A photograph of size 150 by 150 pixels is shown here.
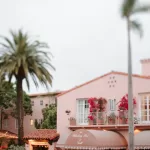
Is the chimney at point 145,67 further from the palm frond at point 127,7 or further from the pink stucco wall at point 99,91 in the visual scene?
the palm frond at point 127,7

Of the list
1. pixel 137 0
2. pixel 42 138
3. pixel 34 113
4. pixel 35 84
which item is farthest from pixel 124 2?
pixel 34 113

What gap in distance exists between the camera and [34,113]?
67500 millimetres

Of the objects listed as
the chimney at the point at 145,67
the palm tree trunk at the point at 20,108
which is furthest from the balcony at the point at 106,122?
the palm tree trunk at the point at 20,108

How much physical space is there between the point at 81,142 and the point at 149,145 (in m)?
5.67

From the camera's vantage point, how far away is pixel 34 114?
222ft

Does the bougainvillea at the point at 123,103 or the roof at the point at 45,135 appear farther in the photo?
the roof at the point at 45,135

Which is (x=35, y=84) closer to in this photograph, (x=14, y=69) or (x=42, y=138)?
(x=14, y=69)

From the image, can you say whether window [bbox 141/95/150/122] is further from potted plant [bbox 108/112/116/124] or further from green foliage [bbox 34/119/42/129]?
green foliage [bbox 34/119/42/129]

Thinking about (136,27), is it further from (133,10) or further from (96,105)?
(96,105)

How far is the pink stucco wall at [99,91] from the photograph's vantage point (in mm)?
37219

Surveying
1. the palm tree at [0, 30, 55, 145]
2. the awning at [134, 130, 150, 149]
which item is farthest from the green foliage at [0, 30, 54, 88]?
the awning at [134, 130, 150, 149]

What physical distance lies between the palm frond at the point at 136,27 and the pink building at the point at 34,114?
1465 inches

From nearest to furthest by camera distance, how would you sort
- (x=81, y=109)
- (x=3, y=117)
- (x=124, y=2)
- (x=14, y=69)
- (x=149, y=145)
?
(x=124, y=2)
(x=149, y=145)
(x=81, y=109)
(x=14, y=69)
(x=3, y=117)

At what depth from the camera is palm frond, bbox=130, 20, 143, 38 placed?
1156 inches
